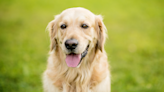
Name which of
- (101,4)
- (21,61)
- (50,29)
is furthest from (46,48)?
(101,4)

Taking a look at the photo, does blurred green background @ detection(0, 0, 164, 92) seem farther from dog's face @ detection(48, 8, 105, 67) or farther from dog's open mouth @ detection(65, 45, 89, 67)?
dog's open mouth @ detection(65, 45, 89, 67)

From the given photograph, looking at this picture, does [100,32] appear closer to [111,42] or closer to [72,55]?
[72,55]

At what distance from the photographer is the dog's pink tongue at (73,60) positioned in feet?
11.1

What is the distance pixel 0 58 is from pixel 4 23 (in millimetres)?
5031

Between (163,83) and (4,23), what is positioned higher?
(4,23)

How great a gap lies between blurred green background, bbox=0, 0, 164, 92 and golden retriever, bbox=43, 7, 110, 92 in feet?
4.63

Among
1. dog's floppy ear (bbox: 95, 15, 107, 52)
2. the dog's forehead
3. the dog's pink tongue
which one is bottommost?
the dog's pink tongue

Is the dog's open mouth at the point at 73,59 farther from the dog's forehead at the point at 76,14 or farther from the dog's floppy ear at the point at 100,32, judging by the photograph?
the dog's forehead at the point at 76,14

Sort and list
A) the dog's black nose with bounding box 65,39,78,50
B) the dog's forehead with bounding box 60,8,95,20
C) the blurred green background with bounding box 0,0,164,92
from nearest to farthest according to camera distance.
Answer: the dog's black nose with bounding box 65,39,78,50
the dog's forehead with bounding box 60,8,95,20
the blurred green background with bounding box 0,0,164,92

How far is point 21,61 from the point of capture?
20.9 ft

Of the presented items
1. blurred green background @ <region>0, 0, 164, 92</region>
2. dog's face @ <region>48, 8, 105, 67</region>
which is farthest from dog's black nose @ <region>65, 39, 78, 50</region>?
blurred green background @ <region>0, 0, 164, 92</region>

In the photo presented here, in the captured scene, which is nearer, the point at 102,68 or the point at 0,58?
the point at 102,68

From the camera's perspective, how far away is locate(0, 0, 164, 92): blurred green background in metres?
5.31

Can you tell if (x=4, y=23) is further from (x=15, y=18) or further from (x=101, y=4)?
(x=101, y=4)
